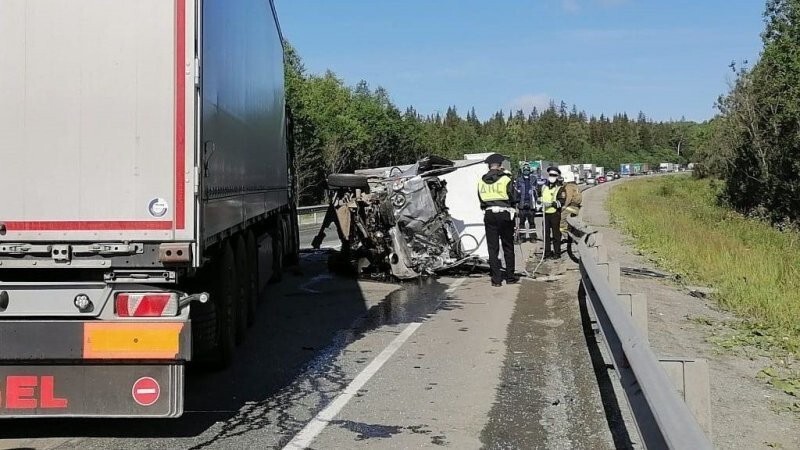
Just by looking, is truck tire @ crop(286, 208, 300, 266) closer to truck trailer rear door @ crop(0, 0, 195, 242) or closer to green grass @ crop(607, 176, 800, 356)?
green grass @ crop(607, 176, 800, 356)

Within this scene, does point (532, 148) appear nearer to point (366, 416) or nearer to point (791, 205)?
point (791, 205)

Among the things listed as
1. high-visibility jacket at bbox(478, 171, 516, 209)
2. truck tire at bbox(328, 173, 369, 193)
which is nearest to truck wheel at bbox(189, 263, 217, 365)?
high-visibility jacket at bbox(478, 171, 516, 209)

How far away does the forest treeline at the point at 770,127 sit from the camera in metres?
39.3

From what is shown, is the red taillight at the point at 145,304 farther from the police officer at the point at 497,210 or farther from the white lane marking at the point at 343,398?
the police officer at the point at 497,210

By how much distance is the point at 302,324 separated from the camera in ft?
32.8

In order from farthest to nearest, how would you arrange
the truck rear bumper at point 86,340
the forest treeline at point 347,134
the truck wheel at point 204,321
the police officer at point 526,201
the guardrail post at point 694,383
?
the forest treeline at point 347,134, the police officer at point 526,201, the truck wheel at point 204,321, the truck rear bumper at point 86,340, the guardrail post at point 694,383

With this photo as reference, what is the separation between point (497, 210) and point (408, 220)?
1.46 metres

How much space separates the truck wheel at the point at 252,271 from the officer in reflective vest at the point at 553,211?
8386 mm

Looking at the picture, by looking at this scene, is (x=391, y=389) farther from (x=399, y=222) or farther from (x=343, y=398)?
(x=399, y=222)

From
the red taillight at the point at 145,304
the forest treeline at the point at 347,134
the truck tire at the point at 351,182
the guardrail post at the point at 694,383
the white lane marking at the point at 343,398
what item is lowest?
the white lane marking at the point at 343,398

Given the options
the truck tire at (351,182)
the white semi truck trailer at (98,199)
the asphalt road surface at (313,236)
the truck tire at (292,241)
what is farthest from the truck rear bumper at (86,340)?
the asphalt road surface at (313,236)

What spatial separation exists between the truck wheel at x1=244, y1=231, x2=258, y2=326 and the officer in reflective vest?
27.5 feet

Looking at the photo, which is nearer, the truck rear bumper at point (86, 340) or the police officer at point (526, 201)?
the truck rear bumper at point (86, 340)

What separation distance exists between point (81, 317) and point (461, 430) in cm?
258
